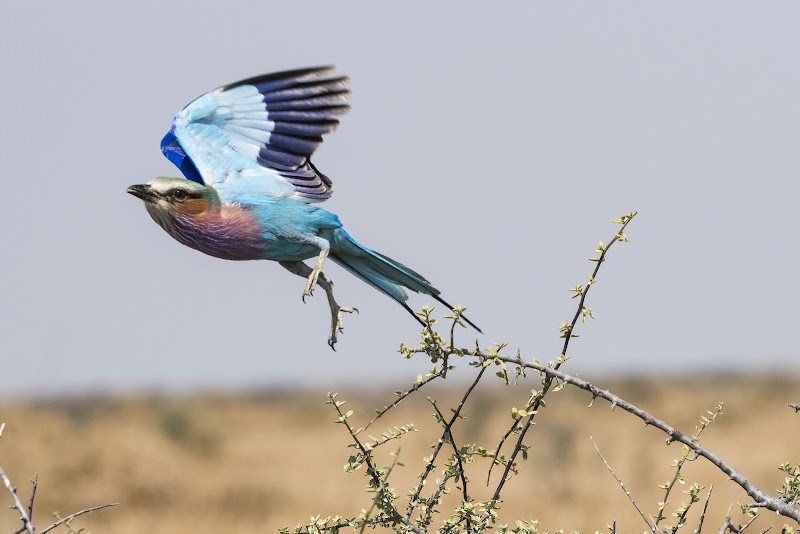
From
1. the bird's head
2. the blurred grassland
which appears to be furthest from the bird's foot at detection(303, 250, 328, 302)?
the blurred grassland

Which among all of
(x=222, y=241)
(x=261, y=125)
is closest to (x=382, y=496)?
(x=222, y=241)

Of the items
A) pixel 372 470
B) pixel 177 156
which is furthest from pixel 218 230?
pixel 372 470

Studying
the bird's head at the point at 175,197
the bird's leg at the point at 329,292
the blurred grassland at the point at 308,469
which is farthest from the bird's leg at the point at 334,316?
the blurred grassland at the point at 308,469

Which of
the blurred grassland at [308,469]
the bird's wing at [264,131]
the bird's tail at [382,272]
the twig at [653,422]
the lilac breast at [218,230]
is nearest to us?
the twig at [653,422]

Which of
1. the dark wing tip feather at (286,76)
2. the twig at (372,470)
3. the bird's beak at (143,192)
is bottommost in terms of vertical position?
the twig at (372,470)

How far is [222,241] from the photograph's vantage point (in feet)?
10.5

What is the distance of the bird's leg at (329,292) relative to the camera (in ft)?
11.8

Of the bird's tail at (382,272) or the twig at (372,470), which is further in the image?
the bird's tail at (382,272)

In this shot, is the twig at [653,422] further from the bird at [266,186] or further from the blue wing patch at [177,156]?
the blue wing patch at [177,156]

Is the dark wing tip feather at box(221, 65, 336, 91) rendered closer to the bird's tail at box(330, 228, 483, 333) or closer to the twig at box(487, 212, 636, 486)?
the bird's tail at box(330, 228, 483, 333)

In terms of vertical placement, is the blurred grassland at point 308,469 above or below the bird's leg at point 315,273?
above

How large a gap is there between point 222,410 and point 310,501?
2731 cm

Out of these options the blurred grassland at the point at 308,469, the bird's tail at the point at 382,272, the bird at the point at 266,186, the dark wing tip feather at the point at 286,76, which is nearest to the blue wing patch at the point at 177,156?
the bird at the point at 266,186

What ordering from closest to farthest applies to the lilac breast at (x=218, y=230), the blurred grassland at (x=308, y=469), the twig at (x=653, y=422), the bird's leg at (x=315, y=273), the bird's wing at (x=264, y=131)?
the twig at (x=653, y=422)
the lilac breast at (x=218, y=230)
the bird's leg at (x=315, y=273)
the bird's wing at (x=264, y=131)
the blurred grassland at (x=308, y=469)
